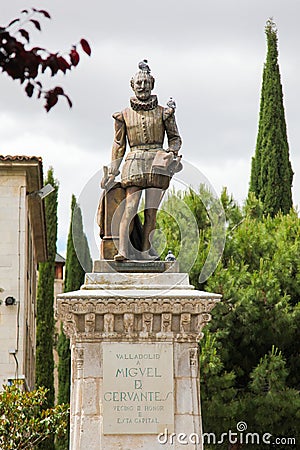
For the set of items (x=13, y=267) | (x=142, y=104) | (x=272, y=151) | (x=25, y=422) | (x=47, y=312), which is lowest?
(x=25, y=422)

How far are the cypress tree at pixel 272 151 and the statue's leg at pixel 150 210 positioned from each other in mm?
24137

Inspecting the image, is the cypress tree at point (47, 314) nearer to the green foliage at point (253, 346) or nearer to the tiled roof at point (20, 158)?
the green foliage at point (253, 346)

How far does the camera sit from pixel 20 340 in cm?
2327

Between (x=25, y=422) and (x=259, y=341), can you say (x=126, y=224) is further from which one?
(x=259, y=341)

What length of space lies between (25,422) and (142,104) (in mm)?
6506

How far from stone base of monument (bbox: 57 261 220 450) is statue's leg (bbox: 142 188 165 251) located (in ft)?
1.96

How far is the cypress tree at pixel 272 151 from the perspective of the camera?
35688 mm

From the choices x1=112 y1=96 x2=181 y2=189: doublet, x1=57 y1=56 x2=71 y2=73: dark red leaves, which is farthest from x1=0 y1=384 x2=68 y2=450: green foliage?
x1=57 y1=56 x2=71 y2=73: dark red leaves

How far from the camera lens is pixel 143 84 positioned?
36.3ft

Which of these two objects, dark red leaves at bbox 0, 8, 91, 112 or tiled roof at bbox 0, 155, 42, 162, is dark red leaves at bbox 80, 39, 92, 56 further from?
tiled roof at bbox 0, 155, 42, 162

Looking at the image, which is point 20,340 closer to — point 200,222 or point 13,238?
point 13,238

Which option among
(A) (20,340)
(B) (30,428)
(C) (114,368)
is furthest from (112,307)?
(A) (20,340)

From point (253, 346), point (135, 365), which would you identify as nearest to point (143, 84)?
point (135, 365)

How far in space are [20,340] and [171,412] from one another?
43.7ft
